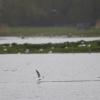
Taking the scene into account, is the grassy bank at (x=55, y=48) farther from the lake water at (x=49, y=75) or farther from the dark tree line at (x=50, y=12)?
the dark tree line at (x=50, y=12)

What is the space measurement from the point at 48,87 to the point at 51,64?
748cm

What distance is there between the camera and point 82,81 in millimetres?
15961

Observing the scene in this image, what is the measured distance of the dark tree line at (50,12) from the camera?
63.8 m

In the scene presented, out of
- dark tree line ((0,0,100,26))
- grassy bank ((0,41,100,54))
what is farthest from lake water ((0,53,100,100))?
dark tree line ((0,0,100,26))

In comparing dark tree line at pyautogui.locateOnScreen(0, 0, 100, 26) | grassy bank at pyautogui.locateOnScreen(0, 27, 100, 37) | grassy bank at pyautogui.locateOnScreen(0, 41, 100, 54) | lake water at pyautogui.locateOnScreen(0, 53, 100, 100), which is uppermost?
dark tree line at pyautogui.locateOnScreen(0, 0, 100, 26)

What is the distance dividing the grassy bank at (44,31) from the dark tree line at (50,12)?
3.52 meters

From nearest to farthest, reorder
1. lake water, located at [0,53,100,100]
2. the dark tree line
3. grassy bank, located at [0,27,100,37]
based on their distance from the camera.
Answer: lake water, located at [0,53,100,100] < grassy bank, located at [0,27,100,37] < the dark tree line

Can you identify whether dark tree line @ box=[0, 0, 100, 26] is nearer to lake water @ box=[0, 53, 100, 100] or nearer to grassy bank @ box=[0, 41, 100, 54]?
grassy bank @ box=[0, 41, 100, 54]

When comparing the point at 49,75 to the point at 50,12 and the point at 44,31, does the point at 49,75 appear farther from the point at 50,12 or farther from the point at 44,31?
the point at 50,12

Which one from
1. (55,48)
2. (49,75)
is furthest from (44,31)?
(49,75)

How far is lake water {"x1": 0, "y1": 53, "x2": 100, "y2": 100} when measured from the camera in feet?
44.8

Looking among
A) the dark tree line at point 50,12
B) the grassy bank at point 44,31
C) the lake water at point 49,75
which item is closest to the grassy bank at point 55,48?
the lake water at point 49,75

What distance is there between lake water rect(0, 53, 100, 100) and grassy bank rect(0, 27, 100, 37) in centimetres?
2425

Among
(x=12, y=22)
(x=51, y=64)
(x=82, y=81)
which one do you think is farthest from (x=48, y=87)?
(x=12, y=22)
